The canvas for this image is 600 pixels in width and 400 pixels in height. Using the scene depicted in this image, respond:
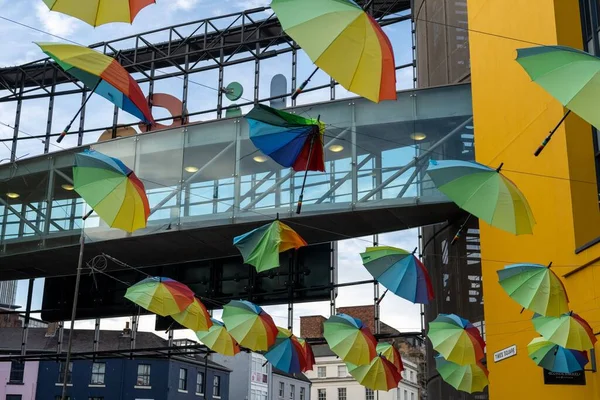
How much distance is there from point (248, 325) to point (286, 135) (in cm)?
853

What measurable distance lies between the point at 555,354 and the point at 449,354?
406cm

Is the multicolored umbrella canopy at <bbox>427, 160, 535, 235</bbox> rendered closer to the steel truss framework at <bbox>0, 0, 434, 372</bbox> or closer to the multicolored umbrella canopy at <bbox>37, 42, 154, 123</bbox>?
the multicolored umbrella canopy at <bbox>37, 42, 154, 123</bbox>

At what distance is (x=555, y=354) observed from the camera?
16234 millimetres

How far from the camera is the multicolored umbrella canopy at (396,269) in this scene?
19.4 metres

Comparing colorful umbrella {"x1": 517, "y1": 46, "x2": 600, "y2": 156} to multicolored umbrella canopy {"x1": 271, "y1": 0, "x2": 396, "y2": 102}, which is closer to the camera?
colorful umbrella {"x1": 517, "y1": 46, "x2": 600, "y2": 156}

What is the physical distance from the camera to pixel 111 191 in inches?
690

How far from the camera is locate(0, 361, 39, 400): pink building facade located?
6075cm

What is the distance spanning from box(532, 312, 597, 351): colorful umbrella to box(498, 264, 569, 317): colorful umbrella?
28 cm

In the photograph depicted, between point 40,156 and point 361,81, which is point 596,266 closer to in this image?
point 361,81

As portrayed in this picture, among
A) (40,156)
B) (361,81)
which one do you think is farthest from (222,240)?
(361,81)

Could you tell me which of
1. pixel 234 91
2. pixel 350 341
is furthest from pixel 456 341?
pixel 234 91

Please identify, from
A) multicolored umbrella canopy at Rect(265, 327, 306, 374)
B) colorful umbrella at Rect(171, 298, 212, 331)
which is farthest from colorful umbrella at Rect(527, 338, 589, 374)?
colorful umbrella at Rect(171, 298, 212, 331)

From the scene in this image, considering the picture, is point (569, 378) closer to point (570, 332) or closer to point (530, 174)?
point (570, 332)

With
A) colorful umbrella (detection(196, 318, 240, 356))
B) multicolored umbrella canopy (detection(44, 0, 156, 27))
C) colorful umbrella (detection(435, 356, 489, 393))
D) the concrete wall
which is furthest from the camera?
the concrete wall
